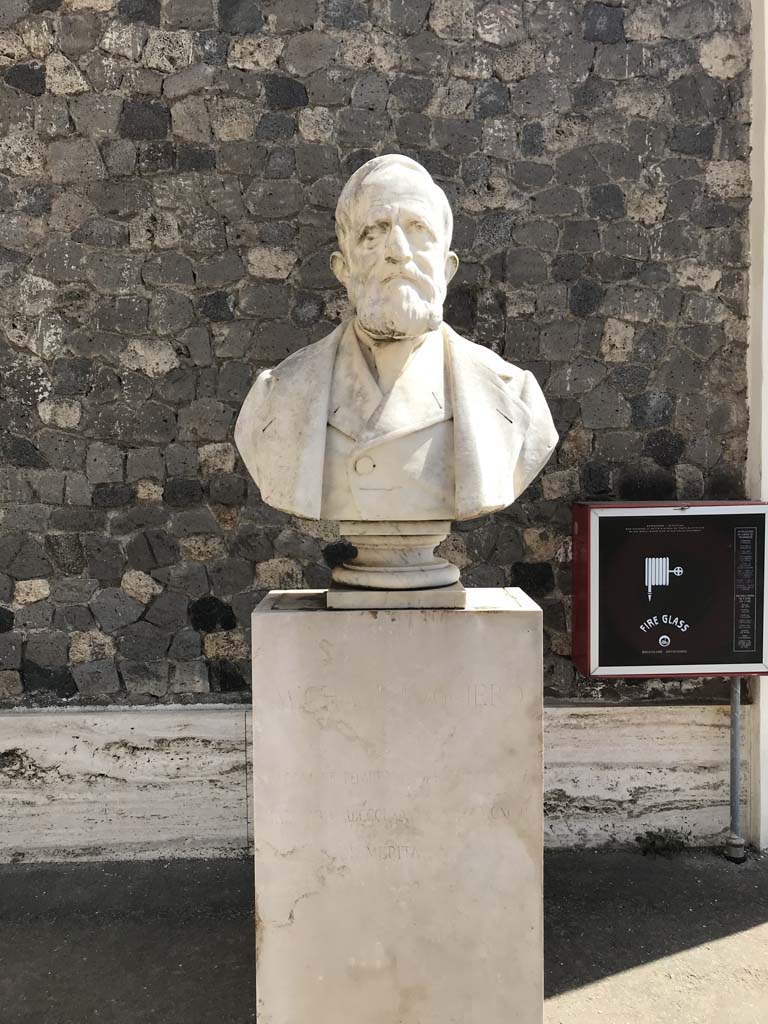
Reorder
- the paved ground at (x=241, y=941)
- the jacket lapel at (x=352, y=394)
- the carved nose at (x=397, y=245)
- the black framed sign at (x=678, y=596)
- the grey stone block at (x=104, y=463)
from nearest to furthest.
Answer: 1. the carved nose at (x=397, y=245)
2. the jacket lapel at (x=352, y=394)
3. the paved ground at (x=241, y=941)
4. the black framed sign at (x=678, y=596)
5. the grey stone block at (x=104, y=463)

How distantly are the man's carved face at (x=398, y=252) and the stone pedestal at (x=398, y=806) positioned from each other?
73cm

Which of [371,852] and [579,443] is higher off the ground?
[579,443]

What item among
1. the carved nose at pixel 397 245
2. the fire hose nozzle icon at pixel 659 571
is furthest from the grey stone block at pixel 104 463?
the fire hose nozzle icon at pixel 659 571

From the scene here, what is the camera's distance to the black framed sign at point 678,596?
348 centimetres

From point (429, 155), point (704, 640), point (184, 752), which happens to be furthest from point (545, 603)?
point (429, 155)

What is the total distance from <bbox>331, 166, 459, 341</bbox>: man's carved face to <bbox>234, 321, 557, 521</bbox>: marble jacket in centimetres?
16

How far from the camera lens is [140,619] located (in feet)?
12.0

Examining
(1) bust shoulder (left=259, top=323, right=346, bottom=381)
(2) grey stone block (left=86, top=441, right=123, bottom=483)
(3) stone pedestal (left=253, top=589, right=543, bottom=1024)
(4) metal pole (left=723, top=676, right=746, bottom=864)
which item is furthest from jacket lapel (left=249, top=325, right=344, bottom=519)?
(4) metal pole (left=723, top=676, right=746, bottom=864)

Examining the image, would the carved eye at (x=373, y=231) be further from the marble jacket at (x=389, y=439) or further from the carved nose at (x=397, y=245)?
the marble jacket at (x=389, y=439)

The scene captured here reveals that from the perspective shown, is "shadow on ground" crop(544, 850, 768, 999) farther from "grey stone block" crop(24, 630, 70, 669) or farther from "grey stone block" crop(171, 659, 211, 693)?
"grey stone block" crop(24, 630, 70, 669)

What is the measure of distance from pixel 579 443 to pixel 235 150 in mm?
1937

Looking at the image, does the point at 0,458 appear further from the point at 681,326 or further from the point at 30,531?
the point at 681,326

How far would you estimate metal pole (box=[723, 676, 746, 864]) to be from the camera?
3.53 m

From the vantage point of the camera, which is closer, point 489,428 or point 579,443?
point 489,428
